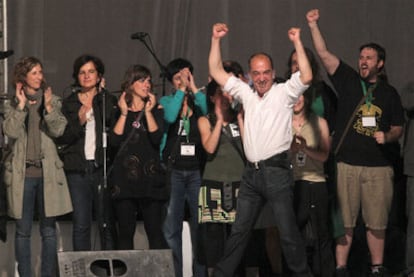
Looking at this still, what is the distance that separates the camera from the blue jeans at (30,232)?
7348 mm

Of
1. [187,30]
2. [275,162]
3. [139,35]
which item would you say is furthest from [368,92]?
[139,35]

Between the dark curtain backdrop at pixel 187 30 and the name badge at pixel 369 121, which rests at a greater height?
the dark curtain backdrop at pixel 187 30

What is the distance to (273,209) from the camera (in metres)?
6.96

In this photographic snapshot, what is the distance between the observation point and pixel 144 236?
800 cm

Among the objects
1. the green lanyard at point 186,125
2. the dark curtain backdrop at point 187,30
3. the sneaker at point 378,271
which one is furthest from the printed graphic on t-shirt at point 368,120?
the green lanyard at point 186,125

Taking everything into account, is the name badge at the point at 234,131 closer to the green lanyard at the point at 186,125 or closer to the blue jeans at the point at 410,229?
the green lanyard at the point at 186,125

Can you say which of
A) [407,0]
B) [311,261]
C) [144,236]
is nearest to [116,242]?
[144,236]

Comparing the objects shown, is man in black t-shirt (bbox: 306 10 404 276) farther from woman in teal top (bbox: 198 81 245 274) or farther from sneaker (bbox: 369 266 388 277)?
woman in teal top (bbox: 198 81 245 274)

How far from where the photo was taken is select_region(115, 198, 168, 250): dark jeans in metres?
7.44

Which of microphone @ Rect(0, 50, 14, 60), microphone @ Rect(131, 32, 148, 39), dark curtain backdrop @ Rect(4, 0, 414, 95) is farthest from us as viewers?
dark curtain backdrop @ Rect(4, 0, 414, 95)

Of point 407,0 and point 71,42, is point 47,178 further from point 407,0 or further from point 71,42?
point 407,0

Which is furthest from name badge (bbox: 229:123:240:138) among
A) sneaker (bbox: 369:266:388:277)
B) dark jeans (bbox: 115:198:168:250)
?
sneaker (bbox: 369:266:388:277)

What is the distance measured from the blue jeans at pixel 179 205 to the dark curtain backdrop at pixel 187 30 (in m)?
1.00

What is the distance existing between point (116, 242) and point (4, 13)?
1.95 meters
